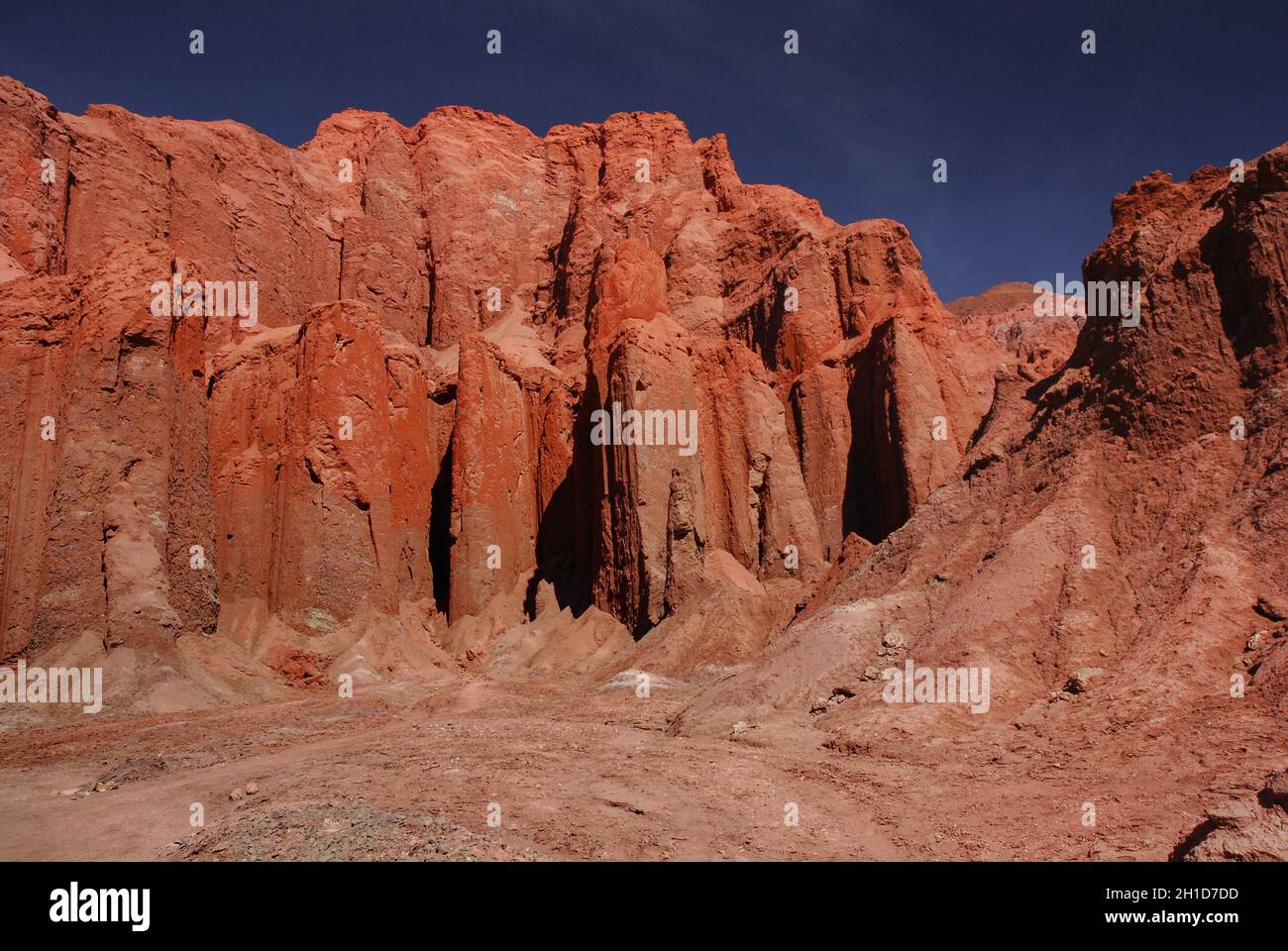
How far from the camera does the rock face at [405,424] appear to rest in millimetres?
26719

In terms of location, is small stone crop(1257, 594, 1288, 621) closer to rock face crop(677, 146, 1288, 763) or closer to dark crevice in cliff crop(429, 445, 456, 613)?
rock face crop(677, 146, 1288, 763)

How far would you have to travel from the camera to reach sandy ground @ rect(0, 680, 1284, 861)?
8.59 meters

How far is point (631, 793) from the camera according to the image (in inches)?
441

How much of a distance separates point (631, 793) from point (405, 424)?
32306mm

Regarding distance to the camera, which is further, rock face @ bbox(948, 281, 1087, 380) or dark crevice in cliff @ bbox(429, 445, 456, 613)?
rock face @ bbox(948, 281, 1087, 380)

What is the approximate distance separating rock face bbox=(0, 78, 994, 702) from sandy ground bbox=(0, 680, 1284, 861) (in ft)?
35.1

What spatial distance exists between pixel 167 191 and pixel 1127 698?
50.6 metres

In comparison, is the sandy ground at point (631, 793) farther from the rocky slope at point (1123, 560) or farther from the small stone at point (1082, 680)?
the small stone at point (1082, 680)

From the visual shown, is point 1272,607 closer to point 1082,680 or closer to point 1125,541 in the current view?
point 1082,680

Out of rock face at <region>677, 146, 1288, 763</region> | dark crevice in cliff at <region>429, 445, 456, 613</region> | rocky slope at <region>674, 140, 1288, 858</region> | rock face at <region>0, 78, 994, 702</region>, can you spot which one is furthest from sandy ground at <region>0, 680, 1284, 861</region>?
Result: dark crevice in cliff at <region>429, 445, 456, 613</region>

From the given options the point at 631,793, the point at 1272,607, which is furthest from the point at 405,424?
the point at 1272,607

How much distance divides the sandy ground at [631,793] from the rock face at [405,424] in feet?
35.1

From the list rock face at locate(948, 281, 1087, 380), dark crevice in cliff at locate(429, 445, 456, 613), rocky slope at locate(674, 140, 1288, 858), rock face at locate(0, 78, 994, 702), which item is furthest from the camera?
rock face at locate(948, 281, 1087, 380)

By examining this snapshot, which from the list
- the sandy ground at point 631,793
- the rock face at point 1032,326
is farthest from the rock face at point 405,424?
the sandy ground at point 631,793
